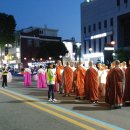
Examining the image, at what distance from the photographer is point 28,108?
1670 centimetres

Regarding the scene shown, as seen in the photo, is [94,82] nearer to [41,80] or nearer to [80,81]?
[80,81]

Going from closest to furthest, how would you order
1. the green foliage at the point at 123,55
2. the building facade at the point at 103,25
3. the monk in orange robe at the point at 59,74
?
1. the monk in orange robe at the point at 59,74
2. the green foliage at the point at 123,55
3. the building facade at the point at 103,25

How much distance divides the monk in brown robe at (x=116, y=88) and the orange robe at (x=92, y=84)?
2195 mm

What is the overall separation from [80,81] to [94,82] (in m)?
2.16

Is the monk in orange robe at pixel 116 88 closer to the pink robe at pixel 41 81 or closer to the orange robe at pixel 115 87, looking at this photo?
the orange robe at pixel 115 87

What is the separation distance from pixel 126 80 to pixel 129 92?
17.6 inches

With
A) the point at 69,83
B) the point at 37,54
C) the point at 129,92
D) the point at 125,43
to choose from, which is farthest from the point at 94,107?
the point at 37,54

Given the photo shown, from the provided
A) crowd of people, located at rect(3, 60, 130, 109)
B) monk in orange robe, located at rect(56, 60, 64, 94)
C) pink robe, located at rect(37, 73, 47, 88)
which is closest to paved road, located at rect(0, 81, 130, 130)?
crowd of people, located at rect(3, 60, 130, 109)

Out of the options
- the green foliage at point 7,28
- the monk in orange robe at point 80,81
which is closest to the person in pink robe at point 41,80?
the monk in orange robe at point 80,81

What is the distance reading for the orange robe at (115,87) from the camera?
16.1 meters

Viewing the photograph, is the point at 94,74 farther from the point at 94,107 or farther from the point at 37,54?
the point at 37,54

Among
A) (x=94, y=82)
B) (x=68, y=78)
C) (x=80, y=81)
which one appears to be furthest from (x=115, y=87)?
(x=68, y=78)

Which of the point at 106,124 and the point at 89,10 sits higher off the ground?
the point at 89,10

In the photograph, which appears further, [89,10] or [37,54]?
[37,54]
